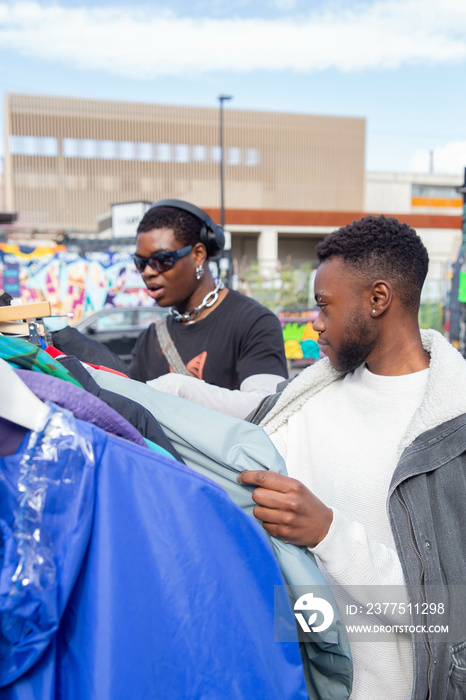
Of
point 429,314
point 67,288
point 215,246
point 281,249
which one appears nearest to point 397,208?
point 281,249

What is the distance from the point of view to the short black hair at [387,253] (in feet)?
5.16

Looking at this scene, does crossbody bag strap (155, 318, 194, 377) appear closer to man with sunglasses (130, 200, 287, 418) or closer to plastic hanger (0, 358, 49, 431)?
man with sunglasses (130, 200, 287, 418)

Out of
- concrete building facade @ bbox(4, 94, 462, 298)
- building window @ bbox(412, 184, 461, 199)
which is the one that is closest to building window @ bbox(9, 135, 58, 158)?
concrete building facade @ bbox(4, 94, 462, 298)

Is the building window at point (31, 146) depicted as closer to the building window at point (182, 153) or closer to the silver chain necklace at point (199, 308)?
the building window at point (182, 153)

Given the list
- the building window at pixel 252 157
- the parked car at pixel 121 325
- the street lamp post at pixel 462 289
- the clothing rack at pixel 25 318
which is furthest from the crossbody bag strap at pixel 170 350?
the building window at pixel 252 157

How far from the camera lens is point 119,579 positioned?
3.13 feet

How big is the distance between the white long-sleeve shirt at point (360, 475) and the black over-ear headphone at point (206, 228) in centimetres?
108

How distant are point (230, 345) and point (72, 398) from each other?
143 cm

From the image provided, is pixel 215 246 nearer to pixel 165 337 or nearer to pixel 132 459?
pixel 165 337

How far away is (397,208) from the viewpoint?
48062 millimetres

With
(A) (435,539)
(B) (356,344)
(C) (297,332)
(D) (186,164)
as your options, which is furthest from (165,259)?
(D) (186,164)

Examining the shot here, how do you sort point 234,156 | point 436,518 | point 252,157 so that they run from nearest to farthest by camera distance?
point 436,518
point 234,156
point 252,157

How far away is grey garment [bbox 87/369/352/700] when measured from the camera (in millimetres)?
1186

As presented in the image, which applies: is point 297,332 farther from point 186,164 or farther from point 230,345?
point 186,164
